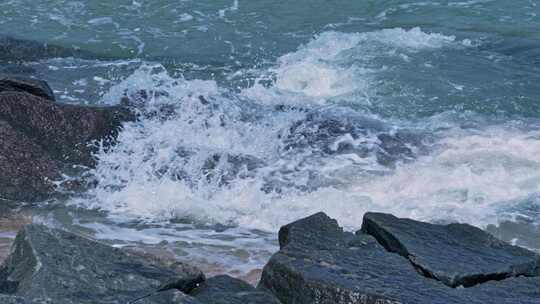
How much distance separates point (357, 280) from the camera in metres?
4.86

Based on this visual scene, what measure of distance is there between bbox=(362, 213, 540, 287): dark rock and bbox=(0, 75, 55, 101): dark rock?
4.45 meters

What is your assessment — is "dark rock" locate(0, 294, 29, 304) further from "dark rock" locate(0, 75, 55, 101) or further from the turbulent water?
"dark rock" locate(0, 75, 55, 101)

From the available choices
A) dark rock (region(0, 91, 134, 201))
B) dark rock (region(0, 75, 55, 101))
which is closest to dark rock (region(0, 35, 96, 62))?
dark rock (region(0, 75, 55, 101))

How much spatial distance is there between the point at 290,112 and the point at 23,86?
3.01 m

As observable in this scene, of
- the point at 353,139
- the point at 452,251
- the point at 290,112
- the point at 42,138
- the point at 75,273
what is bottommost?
the point at 353,139

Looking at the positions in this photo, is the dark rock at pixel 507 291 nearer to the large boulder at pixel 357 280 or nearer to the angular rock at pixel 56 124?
the large boulder at pixel 357 280

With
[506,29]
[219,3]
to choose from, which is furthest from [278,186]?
[219,3]

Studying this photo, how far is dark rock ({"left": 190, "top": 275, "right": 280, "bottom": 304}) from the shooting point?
4793mm

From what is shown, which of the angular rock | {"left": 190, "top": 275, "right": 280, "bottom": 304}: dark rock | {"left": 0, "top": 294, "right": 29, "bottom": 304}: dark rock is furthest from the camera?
the angular rock

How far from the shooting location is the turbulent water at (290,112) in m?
7.82

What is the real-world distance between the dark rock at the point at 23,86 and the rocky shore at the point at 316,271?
2.93 metres

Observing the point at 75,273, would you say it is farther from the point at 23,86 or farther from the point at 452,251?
the point at 23,86

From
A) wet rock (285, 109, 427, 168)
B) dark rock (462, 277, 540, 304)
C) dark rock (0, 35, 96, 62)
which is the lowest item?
wet rock (285, 109, 427, 168)

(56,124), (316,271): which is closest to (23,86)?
(56,124)
